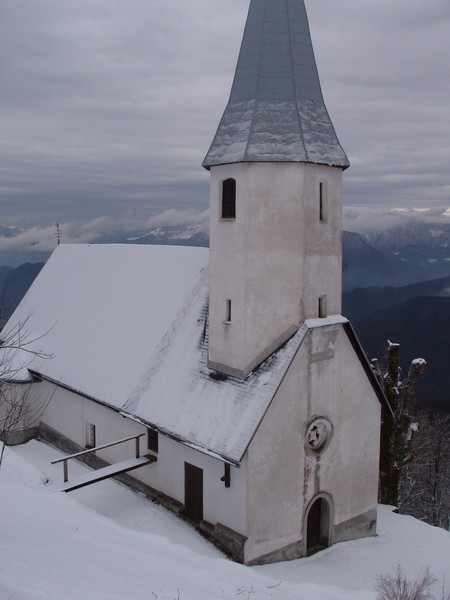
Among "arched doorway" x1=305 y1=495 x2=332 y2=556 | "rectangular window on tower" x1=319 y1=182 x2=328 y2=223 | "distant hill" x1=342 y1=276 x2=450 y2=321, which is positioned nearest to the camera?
"rectangular window on tower" x1=319 y1=182 x2=328 y2=223

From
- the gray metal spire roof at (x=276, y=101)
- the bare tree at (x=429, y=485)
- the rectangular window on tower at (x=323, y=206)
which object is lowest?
the bare tree at (x=429, y=485)

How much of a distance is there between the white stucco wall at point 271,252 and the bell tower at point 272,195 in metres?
0.03

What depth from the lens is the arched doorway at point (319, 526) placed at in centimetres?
1917

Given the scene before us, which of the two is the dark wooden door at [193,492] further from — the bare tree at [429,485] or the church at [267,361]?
the bare tree at [429,485]

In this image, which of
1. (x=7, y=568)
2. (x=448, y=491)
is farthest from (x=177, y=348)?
(x=448, y=491)

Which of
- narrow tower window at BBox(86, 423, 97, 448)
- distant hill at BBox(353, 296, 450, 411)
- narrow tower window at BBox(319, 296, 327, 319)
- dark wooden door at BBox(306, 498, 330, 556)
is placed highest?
narrow tower window at BBox(319, 296, 327, 319)

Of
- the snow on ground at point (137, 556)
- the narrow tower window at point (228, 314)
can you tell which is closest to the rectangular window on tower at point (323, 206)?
the narrow tower window at point (228, 314)

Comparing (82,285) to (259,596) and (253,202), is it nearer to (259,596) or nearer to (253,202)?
(253,202)

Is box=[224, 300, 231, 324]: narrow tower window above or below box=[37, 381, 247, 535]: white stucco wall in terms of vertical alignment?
above

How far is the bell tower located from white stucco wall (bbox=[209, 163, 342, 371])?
3 cm

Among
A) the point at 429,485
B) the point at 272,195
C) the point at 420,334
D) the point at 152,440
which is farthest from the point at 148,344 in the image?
the point at 420,334

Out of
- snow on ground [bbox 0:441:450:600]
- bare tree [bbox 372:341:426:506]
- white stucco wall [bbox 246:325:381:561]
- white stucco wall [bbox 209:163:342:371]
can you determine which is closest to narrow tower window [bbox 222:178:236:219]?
white stucco wall [bbox 209:163:342:371]

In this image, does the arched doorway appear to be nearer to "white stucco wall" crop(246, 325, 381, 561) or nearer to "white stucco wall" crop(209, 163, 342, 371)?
"white stucco wall" crop(246, 325, 381, 561)

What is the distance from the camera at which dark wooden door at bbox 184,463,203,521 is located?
1841 centimetres
